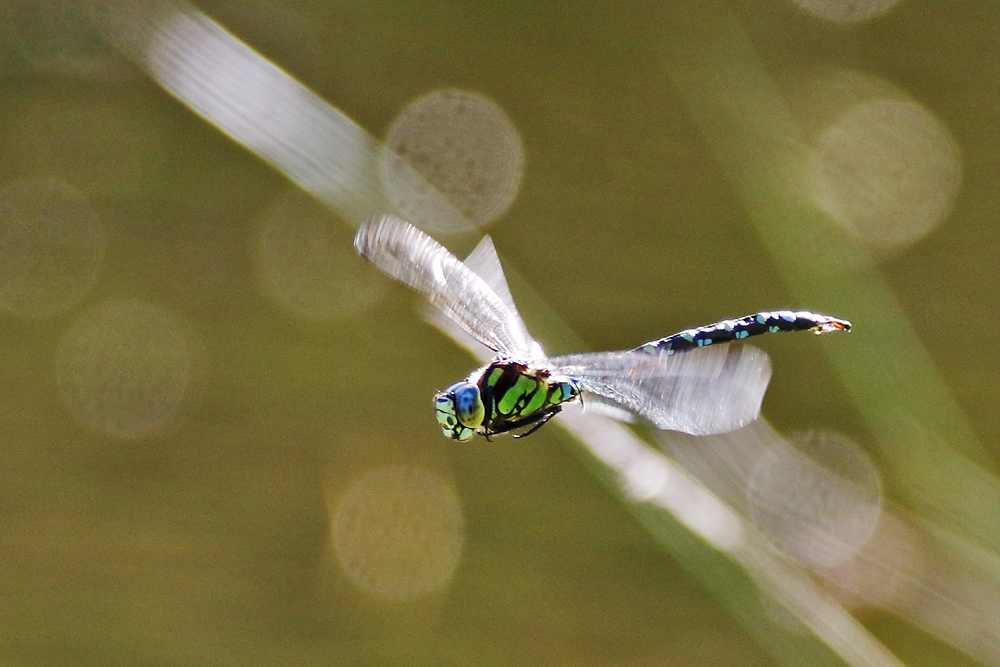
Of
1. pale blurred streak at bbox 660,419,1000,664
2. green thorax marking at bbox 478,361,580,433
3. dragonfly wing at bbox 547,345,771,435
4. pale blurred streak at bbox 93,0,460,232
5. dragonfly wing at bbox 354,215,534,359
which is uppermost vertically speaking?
pale blurred streak at bbox 93,0,460,232

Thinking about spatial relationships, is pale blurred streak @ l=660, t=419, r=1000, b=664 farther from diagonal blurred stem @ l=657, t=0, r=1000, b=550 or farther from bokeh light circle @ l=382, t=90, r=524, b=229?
bokeh light circle @ l=382, t=90, r=524, b=229

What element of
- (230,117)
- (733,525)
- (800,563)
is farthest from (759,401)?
(800,563)

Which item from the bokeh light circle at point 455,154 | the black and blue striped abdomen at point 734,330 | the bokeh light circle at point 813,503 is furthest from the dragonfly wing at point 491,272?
the bokeh light circle at point 455,154

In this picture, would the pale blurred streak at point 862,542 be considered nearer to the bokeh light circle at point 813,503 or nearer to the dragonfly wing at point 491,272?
the bokeh light circle at point 813,503

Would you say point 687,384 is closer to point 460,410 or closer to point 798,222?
point 460,410

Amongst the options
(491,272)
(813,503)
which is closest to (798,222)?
(813,503)

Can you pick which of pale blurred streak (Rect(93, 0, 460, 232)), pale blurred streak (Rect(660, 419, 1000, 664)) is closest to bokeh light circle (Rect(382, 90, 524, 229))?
pale blurred streak (Rect(93, 0, 460, 232))
